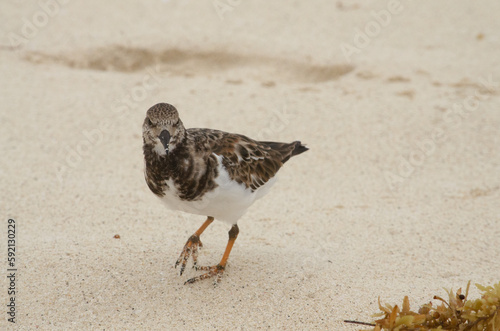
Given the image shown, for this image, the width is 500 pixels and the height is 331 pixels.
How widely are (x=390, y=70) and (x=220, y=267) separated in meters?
4.92

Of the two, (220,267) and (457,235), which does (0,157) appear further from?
(457,235)

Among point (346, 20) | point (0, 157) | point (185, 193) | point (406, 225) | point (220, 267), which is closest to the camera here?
point (185, 193)

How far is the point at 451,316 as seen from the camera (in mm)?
3000

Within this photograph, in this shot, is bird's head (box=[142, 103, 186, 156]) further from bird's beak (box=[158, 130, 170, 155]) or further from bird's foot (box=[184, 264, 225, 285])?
bird's foot (box=[184, 264, 225, 285])

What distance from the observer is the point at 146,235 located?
4.74 meters

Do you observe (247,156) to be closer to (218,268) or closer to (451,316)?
(218,268)

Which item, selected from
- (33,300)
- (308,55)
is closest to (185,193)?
(33,300)

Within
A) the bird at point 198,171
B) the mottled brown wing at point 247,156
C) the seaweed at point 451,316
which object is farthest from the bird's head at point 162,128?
the seaweed at point 451,316

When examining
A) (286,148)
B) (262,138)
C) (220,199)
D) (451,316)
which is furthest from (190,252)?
(262,138)

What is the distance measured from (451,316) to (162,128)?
2121mm

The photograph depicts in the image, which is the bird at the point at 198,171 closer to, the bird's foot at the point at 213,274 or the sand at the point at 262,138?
the bird's foot at the point at 213,274

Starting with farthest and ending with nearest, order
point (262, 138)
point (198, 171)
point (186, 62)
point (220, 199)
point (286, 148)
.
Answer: point (186, 62)
point (262, 138)
point (286, 148)
point (220, 199)
point (198, 171)

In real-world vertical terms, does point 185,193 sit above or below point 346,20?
below

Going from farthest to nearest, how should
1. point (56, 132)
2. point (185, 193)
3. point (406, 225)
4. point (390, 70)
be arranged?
point (390, 70) → point (56, 132) → point (406, 225) → point (185, 193)
